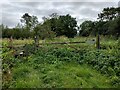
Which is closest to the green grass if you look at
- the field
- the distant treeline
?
the field

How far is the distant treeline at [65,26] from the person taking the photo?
31.7 meters

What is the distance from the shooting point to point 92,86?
659 cm

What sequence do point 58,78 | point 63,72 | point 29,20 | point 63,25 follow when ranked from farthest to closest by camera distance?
point 63,25 → point 29,20 → point 63,72 → point 58,78

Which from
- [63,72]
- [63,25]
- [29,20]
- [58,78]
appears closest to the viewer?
[58,78]

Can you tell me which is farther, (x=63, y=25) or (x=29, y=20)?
(x=63, y=25)

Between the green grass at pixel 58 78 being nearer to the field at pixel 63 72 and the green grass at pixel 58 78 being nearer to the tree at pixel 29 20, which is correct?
the field at pixel 63 72

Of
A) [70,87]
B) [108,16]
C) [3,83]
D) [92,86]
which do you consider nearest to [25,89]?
[3,83]

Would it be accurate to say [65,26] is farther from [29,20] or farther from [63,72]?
[63,72]

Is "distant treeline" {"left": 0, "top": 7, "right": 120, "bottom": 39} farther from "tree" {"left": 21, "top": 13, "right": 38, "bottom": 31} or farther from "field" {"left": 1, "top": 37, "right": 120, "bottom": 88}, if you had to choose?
"field" {"left": 1, "top": 37, "right": 120, "bottom": 88}

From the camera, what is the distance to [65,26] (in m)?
49.9

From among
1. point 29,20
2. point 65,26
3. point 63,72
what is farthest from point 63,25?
point 63,72

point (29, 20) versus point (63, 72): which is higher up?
point (29, 20)

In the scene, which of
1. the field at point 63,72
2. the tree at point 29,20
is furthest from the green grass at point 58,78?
the tree at point 29,20

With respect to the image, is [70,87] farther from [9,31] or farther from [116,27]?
[9,31]
